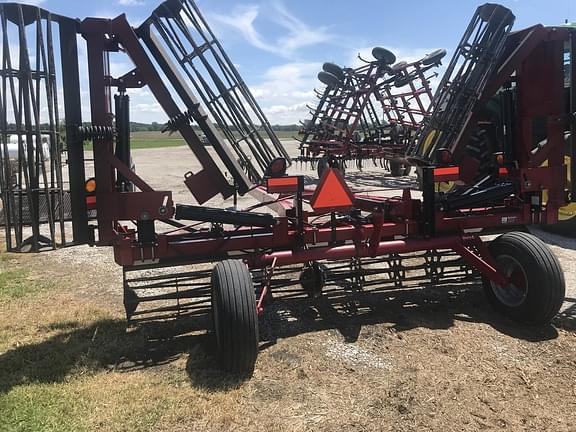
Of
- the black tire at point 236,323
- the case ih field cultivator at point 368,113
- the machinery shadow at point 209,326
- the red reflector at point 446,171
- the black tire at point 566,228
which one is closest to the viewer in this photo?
the black tire at point 236,323

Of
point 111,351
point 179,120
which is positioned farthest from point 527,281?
point 111,351

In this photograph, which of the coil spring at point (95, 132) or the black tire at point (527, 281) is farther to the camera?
the black tire at point (527, 281)

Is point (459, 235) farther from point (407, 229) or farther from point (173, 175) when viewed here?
point (173, 175)

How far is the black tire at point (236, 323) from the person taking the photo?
341cm

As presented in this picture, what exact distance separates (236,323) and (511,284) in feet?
7.97

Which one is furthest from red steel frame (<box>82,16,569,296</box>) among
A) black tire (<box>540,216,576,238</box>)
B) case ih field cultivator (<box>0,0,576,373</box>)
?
black tire (<box>540,216,576,238</box>)

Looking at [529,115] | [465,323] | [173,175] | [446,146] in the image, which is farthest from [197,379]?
[173,175]

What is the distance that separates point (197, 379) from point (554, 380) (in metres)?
2.24

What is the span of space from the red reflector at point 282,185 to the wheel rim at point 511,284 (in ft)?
6.18

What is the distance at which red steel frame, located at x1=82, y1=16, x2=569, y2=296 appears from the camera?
153 inches

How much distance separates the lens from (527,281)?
417 cm

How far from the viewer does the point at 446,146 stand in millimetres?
5156

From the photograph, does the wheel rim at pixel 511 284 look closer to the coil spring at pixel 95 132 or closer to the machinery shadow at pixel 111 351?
the machinery shadow at pixel 111 351

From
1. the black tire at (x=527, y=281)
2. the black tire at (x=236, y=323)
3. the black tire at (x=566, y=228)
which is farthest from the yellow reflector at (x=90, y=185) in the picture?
the black tire at (x=566, y=228)
